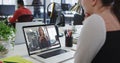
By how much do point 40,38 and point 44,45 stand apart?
7 cm

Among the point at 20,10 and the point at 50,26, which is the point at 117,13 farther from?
the point at 20,10

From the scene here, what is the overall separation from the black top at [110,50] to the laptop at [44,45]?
0.53m

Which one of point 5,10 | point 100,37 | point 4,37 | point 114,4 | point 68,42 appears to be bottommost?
point 5,10

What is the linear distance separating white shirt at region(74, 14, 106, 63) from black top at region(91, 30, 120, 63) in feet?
0.07

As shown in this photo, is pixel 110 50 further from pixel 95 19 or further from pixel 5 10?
pixel 5 10

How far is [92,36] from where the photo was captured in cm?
82

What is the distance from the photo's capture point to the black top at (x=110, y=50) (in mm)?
836

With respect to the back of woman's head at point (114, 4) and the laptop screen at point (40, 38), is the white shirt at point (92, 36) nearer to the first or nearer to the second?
the back of woman's head at point (114, 4)

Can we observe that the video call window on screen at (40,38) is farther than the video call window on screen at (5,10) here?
No

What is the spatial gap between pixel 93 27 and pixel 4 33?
2.85 feet

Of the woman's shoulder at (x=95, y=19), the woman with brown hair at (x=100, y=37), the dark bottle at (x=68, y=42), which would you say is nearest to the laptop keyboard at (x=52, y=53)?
the dark bottle at (x=68, y=42)

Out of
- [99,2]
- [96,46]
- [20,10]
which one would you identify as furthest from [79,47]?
[20,10]

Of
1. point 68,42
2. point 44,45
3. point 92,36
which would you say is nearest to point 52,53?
point 44,45

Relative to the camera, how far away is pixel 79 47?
860 mm
